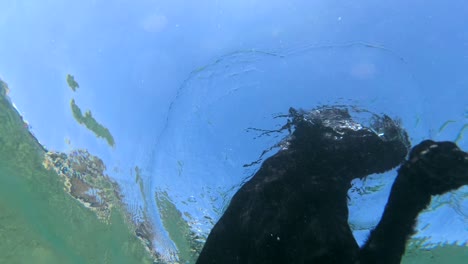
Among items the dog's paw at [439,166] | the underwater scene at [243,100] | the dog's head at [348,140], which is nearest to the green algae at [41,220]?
the underwater scene at [243,100]

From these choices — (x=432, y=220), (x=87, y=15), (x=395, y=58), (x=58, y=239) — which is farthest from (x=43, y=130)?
(x=432, y=220)

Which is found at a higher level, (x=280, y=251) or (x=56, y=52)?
(x=56, y=52)

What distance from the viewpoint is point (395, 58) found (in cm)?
698

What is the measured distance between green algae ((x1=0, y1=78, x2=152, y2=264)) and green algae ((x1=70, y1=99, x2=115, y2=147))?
88.9 inches

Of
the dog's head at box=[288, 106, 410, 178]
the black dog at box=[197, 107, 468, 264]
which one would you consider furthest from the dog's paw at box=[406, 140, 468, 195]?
the dog's head at box=[288, 106, 410, 178]

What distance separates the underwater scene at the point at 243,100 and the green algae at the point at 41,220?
2.08 ft

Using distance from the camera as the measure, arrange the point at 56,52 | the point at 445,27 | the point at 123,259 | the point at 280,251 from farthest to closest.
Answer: the point at 123,259 → the point at 56,52 → the point at 445,27 → the point at 280,251

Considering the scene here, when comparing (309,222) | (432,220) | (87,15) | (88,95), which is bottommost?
(309,222)

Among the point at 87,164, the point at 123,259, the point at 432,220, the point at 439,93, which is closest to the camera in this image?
the point at 439,93

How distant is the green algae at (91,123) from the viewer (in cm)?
966

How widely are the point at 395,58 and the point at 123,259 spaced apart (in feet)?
46.3

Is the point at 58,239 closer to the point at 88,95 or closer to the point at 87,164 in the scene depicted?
the point at 87,164

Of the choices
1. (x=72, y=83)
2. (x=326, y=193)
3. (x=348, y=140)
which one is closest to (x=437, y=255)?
(x=348, y=140)

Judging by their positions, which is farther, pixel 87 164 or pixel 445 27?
pixel 87 164
